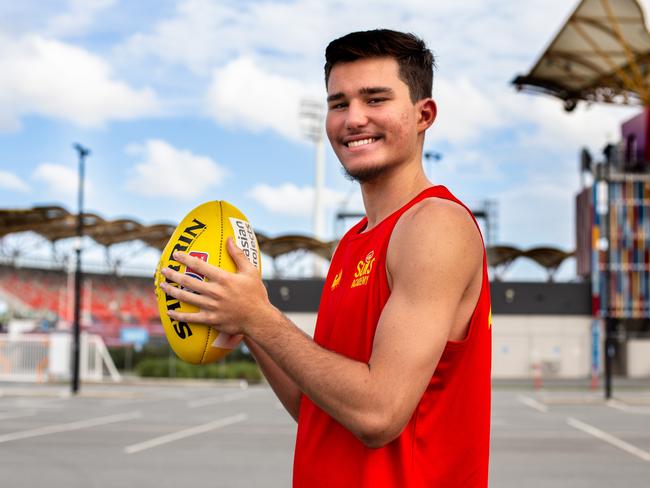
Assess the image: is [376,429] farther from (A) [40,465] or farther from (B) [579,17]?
(B) [579,17]

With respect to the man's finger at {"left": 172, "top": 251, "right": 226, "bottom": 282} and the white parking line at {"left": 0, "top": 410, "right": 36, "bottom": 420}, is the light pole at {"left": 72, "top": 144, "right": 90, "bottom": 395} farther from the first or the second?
the man's finger at {"left": 172, "top": 251, "right": 226, "bottom": 282}

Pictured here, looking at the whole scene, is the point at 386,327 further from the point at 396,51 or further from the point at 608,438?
the point at 608,438

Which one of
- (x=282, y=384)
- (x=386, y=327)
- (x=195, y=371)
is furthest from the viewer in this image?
(x=195, y=371)

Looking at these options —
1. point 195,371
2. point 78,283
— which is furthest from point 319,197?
point 78,283

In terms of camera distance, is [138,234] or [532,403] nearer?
[532,403]

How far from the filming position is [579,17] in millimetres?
40375

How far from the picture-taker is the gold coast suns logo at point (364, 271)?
223 centimetres

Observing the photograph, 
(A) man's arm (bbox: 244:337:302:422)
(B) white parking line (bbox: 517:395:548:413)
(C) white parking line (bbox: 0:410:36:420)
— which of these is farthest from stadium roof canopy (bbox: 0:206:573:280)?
(A) man's arm (bbox: 244:337:302:422)

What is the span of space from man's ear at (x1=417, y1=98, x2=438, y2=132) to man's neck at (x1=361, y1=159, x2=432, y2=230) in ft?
0.39

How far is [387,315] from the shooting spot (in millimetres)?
2033

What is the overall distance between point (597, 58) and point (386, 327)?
152ft

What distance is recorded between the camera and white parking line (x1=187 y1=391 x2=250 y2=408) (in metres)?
23.8

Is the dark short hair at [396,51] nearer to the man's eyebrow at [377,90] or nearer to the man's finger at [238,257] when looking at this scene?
the man's eyebrow at [377,90]

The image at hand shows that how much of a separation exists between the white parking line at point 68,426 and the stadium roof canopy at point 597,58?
1162 inches
